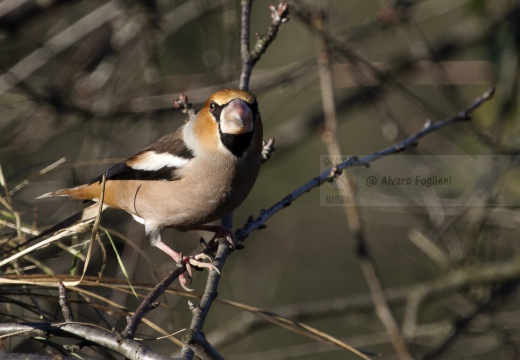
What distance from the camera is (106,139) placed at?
17.3ft

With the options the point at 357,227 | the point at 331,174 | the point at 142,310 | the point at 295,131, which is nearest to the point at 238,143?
the point at 331,174

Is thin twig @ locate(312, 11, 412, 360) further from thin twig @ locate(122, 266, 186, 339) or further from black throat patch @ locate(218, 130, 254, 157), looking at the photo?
thin twig @ locate(122, 266, 186, 339)

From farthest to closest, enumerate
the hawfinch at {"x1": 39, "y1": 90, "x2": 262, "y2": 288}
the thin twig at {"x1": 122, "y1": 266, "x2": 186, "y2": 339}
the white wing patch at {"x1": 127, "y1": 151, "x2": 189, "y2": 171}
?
the white wing patch at {"x1": 127, "y1": 151, "x2": 189, "y2": 171} < the hawfinch at {"x1": 39, "y1": 90, "x2": 262, "y2": 288} < the thin twig at {"x1": 122, "y1": 266, "x2": 186, "y2": 339}

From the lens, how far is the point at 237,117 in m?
3.30

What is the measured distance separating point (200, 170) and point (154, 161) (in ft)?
1.34

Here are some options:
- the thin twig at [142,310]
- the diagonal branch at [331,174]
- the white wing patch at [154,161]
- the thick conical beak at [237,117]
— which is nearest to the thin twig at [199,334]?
the thin twig at [142,310]

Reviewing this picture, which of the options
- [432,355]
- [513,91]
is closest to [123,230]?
[432,355]

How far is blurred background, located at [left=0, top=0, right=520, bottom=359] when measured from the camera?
452 cm

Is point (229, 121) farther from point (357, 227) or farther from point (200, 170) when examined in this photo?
point (357, 227)

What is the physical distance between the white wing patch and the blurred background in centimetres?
61

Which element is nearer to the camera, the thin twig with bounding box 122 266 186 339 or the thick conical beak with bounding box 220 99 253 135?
the thin twig with bounding box 122 266 186 339

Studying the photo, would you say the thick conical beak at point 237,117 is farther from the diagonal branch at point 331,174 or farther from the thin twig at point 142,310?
the thin twig at point 142,310

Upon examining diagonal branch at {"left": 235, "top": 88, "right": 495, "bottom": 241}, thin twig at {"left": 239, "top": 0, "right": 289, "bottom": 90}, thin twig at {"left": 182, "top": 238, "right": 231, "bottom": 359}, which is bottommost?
thin twig at {"left": 182, "top": 238, "right": 231, "bottom": 359}

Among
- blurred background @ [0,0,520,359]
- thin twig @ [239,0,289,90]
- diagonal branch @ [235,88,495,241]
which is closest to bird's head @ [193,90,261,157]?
thin twig @ [239,0,289,90]
